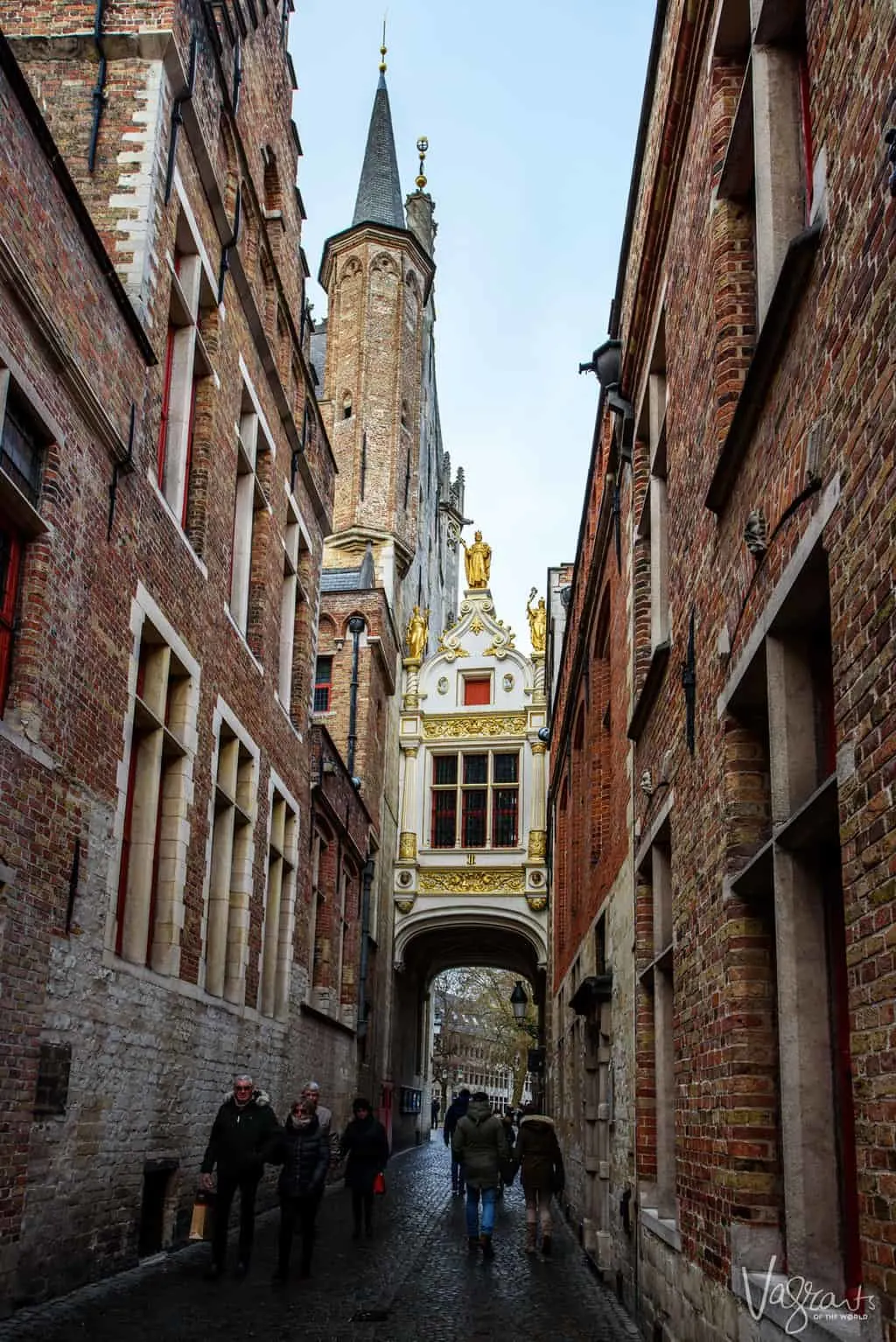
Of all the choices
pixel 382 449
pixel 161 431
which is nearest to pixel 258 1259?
pixel 161 431

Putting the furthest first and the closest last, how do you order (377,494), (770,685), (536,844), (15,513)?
(377,494) < (536,844) < (15,513) < (770,685)

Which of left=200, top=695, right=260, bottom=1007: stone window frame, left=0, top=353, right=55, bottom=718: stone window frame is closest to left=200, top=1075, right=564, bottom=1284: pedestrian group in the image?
left=200, top=695, right=260, bottom=1007: stone window frame

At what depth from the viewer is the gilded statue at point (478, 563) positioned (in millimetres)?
39594

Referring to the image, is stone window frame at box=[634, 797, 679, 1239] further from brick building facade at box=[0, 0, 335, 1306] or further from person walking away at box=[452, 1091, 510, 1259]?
person walking away at box=[452, 1091, 510, 1259]

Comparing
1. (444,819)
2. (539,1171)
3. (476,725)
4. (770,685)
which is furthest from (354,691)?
(770,685)

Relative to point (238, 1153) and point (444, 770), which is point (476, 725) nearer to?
point (444, 770)

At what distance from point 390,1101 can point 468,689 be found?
35.8 feet

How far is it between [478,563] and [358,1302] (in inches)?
1268

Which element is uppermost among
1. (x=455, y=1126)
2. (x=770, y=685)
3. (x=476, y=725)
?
(x=476, y=725)

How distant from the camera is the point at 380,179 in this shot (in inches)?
1858

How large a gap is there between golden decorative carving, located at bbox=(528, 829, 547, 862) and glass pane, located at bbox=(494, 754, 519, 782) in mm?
1833

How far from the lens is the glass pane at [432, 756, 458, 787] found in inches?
1380

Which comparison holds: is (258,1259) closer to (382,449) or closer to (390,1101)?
(390,1101)

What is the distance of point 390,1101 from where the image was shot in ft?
101
